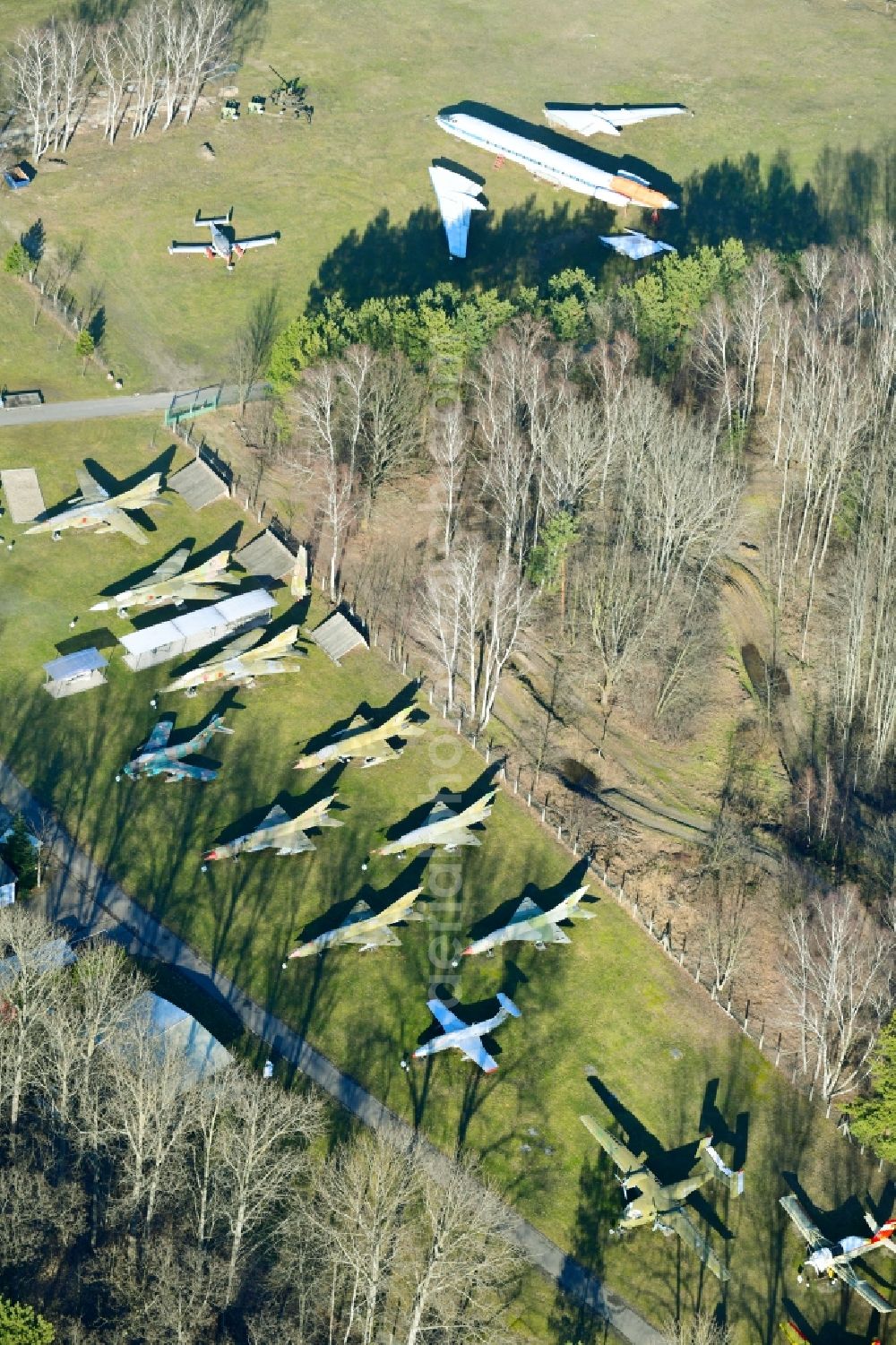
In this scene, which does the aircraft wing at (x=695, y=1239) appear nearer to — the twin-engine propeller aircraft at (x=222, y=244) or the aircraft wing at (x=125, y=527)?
the aircraft wing at (x=125, y=527)

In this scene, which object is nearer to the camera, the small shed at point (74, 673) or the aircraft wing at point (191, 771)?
the aircraft wing at point (191, 771)

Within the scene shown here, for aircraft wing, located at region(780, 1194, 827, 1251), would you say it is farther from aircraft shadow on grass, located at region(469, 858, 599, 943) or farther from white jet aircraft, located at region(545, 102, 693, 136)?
white jet aircraft, located at region(545, 102, 693, 136)

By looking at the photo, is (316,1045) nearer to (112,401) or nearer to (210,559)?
(210,559)

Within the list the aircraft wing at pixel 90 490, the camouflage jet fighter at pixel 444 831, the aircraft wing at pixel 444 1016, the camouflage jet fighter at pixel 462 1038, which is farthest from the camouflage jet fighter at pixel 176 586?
the camouflage jet fighter at pixel 462 1038

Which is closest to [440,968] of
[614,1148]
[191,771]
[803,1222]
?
[614,1148]

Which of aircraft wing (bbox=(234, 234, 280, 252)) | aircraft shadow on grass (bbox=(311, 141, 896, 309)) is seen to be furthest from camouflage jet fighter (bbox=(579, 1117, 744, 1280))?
aircraft wing (bbox=(234, 234, 280, 252))

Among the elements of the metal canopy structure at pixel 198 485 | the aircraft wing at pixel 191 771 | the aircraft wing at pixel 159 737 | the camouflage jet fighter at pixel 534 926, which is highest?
the metal canopy structure at pixel 198 485

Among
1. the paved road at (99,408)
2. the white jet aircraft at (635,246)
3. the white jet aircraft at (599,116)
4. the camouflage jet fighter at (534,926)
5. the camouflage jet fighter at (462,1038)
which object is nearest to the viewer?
the camouflage jet fighter at (462,1038)

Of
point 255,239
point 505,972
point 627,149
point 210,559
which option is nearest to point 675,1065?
point 505,972
